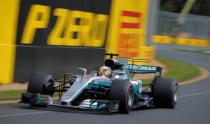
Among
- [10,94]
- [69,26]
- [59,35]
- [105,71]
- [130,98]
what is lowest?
[10,94]

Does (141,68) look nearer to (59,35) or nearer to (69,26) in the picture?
(59,35)

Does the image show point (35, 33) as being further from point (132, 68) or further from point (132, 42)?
point (132, 42)

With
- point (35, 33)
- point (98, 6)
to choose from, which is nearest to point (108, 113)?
point (35, 33)

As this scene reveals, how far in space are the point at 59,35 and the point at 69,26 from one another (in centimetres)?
60

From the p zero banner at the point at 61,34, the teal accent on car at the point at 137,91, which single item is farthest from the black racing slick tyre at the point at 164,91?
the p zero banner at the point at 61,34

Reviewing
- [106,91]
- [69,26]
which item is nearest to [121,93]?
[106,91]

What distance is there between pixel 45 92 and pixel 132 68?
2230mm

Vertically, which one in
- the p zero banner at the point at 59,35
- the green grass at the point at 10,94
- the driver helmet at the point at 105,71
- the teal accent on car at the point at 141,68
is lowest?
the green grass at the point at 10,94

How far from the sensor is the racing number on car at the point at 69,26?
12547mm

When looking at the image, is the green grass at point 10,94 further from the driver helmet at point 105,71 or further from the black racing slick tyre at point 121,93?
the black racing slick tyre at point 121,93

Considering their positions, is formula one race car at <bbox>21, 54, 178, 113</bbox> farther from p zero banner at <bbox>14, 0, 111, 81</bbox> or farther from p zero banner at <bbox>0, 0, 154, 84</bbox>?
p zero banner at <bbox>14, 0, 111, 81</bbox>

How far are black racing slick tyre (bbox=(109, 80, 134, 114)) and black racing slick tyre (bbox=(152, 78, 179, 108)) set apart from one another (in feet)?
4.64

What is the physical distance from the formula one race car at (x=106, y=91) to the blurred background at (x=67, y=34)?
3.75 meters

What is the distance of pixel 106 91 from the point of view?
27.6ft
